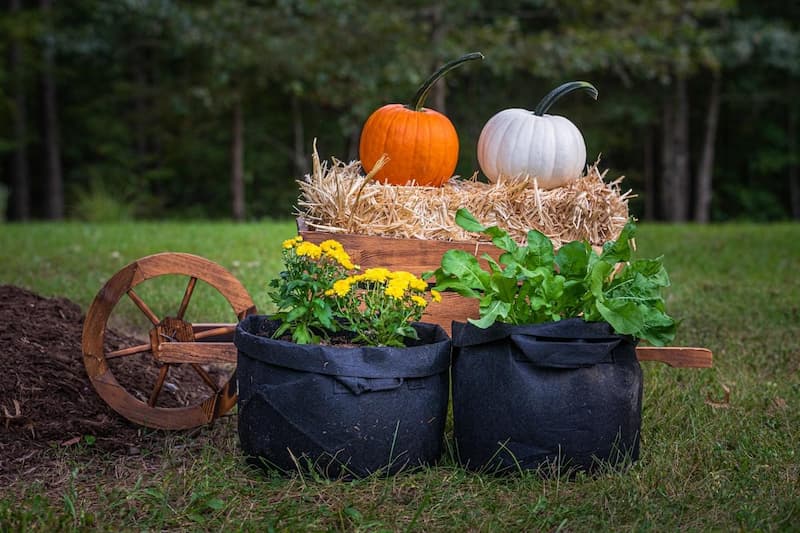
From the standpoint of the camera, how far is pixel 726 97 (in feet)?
57.6

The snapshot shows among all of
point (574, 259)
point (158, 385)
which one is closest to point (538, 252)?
point (574, 259)

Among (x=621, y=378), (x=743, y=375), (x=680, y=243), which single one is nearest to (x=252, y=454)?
(x=621, y=378)

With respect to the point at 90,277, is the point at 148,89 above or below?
above

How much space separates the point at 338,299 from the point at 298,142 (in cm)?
1484

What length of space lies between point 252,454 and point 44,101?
16352mm

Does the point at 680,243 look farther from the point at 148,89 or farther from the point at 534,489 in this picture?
the point at 148,89

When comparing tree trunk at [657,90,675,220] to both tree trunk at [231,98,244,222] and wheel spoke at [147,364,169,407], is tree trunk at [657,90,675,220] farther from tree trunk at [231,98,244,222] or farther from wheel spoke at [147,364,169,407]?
wheel spoke at [147,364,169,407]

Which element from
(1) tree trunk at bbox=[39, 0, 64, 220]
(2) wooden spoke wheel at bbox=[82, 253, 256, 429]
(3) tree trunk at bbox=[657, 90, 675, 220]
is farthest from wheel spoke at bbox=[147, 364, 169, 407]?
(3) tree trunk at bbox=[657, 90, 675, 220]

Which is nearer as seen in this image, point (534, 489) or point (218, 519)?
point (218, 519)

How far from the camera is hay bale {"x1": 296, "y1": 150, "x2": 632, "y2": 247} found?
11.4 feet

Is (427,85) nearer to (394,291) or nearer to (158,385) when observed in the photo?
(394,291)

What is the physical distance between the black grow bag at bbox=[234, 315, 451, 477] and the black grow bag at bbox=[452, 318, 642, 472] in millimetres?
143

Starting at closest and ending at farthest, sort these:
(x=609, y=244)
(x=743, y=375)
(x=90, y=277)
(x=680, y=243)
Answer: (x=609, y=244) < (x=743, y=375) < (x=90, y=277) < (x=680, y=243)

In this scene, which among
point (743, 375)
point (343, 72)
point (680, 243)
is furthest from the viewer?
point (343, 72)
